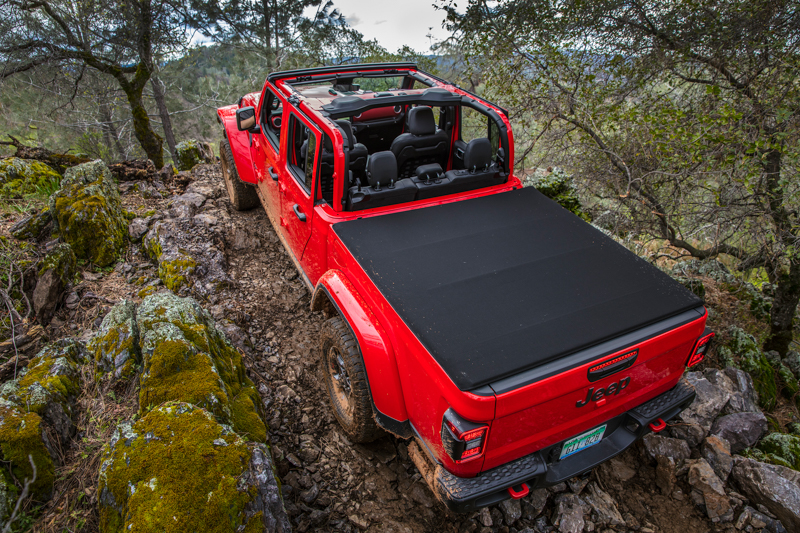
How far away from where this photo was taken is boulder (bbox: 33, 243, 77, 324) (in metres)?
4.19

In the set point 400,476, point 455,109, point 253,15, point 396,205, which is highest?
point 253,15

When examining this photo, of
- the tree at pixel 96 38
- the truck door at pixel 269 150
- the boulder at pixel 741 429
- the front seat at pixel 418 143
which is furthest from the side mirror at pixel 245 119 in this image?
the tree at pixel 96 38

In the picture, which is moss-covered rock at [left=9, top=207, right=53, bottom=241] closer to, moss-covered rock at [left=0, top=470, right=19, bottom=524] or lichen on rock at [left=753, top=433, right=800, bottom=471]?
moss-covered rock at [left=0, top=470, right=19, bottom=524]

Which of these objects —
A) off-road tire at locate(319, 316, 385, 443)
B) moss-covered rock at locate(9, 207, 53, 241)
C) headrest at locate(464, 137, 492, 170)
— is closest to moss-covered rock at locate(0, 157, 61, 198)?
moss-covered rock at locate(9, 207, 53, 241)

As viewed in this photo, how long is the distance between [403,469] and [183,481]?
1.57 metres

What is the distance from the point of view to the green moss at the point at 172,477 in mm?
1935

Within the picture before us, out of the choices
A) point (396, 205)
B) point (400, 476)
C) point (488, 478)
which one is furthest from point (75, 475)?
point (396, 205)

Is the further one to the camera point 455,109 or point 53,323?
point 455,109

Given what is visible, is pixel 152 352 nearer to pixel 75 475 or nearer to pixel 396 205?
pixel 75 475

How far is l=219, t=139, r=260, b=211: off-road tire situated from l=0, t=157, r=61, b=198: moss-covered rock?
2476 millimetres

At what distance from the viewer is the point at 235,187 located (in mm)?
5883

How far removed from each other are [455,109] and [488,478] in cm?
373

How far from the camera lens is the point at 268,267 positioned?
5160 millimetres

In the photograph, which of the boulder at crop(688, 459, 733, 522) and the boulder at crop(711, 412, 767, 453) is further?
the boulder at crop(711, 412, 767, 453)
